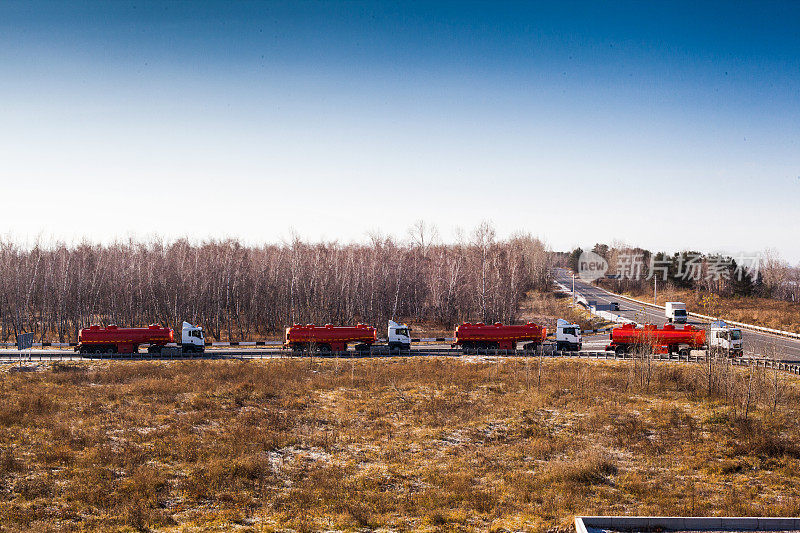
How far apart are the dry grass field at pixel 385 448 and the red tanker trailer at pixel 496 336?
6.86 meters

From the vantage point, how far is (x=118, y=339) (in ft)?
129

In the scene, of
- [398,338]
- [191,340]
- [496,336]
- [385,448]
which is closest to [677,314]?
[496,336]

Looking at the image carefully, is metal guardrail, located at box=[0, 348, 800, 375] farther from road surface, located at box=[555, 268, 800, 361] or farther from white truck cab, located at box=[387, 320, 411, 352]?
road surface, located at box=[555, 268, 800, 361]

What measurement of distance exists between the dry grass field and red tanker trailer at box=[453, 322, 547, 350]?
22.5 ft

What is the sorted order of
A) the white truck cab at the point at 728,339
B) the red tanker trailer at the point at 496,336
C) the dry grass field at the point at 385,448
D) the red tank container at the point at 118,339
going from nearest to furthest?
the dry grass field at the point at 385,448, the white truck cab at the point at 728,339, the red tank container at the point at 118,339, the red tanker trailer at the point at 496,336

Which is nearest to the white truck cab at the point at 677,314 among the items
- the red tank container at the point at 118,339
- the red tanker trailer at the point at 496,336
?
the red tanker trailer at the point at 496,336

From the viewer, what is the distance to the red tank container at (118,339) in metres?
39.2

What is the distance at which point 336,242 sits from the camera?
3425 inches

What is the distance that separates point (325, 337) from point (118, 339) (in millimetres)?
16340

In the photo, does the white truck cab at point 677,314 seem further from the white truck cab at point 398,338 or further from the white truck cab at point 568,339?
the white truck cab at point 398,338

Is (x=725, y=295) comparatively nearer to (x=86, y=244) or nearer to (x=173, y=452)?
(x=173, y=452)

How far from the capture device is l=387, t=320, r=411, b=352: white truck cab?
1622 inches

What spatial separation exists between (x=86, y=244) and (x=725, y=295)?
104343mm

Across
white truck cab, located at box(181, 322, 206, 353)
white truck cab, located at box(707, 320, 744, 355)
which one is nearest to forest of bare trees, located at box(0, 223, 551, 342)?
white truck cab, located at box(181, 322, 206, 353)
